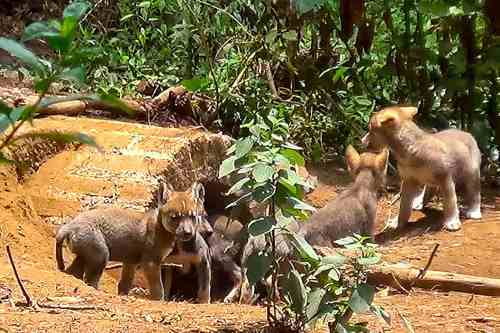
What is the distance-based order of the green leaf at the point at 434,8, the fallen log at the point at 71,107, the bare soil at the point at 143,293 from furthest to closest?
the green leaf at the point at 434,8 → the fallen log at the point at 71,107 → the bare soil at the point at 143,293

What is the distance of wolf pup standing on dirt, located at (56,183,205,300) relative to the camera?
21.3 feet

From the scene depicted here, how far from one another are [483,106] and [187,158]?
10.7ft

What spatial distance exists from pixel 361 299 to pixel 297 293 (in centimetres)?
33

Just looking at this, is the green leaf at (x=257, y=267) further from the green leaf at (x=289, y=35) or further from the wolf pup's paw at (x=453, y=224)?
the green leaf at (x=289, y=35)

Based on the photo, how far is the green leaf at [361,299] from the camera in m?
4.10

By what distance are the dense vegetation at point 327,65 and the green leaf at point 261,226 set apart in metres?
4.63

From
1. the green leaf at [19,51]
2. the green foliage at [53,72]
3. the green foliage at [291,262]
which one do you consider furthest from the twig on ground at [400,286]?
the green leaf at [19,51]

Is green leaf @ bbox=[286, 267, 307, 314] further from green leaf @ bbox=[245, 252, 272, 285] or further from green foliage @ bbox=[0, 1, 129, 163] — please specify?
green foliage @ bbox=[0, 1, 129, 163]

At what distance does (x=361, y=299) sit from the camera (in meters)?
4.12

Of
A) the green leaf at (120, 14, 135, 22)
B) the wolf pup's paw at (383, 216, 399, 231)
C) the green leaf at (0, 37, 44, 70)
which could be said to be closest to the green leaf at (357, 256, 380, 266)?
the green leaf at (0, 37, 44, 70)

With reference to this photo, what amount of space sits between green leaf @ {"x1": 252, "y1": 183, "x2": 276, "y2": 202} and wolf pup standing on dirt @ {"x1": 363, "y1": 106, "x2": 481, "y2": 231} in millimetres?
3972

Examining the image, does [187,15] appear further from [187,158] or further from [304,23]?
[187,158]

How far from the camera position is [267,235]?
4582 millimetres

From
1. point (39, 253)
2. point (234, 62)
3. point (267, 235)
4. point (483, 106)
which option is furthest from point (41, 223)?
point (483, 106)
